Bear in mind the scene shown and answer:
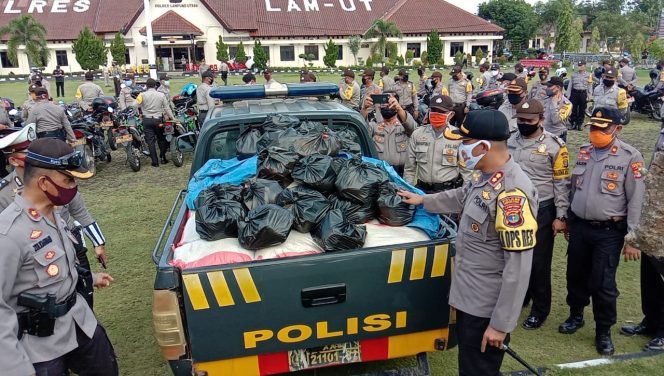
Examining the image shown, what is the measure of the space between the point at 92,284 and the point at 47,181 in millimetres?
781

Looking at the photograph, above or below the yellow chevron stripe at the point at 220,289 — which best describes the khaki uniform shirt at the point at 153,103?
above

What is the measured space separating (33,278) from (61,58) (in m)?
44.9

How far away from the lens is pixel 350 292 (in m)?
2.67

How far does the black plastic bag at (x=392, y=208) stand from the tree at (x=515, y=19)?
5904 centimetres

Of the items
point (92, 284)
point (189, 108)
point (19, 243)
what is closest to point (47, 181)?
point (19, 243)

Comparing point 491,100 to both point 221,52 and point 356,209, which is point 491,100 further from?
point 221,52

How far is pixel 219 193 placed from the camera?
315cm

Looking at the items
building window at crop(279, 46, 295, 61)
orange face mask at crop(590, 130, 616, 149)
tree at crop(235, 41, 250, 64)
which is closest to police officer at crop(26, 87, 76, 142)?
orange face mask at crop(590, 130, 616, 149)

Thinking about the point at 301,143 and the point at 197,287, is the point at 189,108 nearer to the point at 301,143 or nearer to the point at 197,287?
the point at 301,143

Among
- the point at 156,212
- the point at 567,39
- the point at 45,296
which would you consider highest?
the point at 567,39

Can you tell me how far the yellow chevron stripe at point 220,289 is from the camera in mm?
2492

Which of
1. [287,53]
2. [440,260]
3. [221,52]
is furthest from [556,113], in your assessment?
[287,53]

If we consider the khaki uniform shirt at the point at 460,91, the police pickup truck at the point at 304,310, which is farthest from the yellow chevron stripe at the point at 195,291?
the khaki uniform shirt at the point at 460,91

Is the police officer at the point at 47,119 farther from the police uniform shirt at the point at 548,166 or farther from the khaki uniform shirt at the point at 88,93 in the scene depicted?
the police uniform shirt at the point at 548,166
